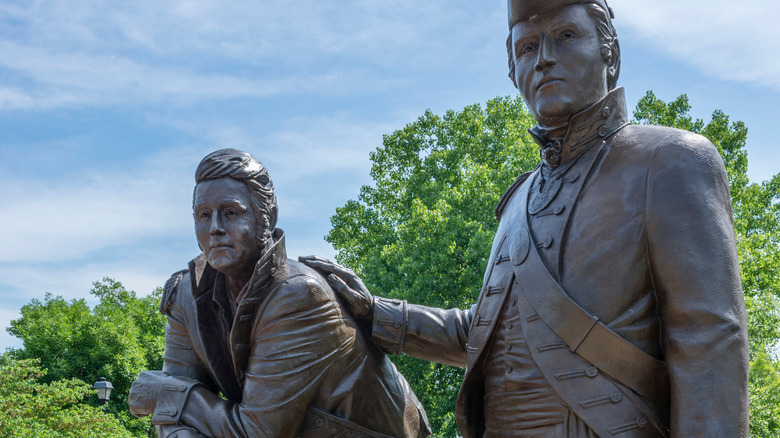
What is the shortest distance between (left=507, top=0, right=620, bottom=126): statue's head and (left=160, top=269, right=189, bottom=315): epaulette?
2468 mm

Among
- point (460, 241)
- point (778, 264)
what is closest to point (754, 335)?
point (778, 264)

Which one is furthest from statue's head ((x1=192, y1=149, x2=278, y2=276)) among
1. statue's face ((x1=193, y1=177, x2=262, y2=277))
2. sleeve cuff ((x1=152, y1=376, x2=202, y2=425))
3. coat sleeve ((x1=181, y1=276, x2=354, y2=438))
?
sleeve cuff ((x1=152, y1=376, x2=202, y2=425))

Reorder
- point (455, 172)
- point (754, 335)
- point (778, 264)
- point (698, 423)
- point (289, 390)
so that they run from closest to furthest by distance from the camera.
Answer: point (698, 423) < point (289, 390) < point (754, 335) < point (778, 264) < point (455, 172)

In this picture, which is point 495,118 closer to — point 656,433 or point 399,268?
point 399,268

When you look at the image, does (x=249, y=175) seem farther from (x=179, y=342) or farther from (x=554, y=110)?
(x=554, y=110)

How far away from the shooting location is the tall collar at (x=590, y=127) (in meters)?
3.44

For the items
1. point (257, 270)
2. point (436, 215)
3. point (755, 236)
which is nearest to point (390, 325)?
point (257, 270)

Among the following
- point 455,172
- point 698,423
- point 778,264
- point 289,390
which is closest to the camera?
point 698,423

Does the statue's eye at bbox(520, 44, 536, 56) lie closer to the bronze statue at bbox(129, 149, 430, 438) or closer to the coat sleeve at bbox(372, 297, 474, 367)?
the coat sleeve at bbox(372, 297, 474, 367)

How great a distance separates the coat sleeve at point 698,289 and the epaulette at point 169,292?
292cm

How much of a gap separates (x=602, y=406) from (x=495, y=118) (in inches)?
823

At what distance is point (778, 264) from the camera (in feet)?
63.9

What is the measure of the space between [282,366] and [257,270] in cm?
52

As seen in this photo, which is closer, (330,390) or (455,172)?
(330,390)
